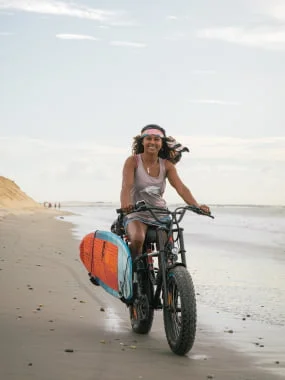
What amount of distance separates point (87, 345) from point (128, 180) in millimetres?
1713

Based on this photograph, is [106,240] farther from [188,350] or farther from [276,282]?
[276,282]

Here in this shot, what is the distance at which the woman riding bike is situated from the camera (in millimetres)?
6500

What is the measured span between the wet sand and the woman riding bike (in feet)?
3.29

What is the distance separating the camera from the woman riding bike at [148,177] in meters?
6.50

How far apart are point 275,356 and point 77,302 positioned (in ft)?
10.7

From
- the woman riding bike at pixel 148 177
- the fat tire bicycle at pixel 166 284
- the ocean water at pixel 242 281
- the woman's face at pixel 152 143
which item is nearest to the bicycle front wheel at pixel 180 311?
the fat tire bicycle at pixel 166 284

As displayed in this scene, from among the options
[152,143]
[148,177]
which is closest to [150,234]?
[148,177]

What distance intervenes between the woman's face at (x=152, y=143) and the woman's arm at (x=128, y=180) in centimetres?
19

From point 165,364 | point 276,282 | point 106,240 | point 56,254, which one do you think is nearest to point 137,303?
point 106,240

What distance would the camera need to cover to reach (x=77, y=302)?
333 inches

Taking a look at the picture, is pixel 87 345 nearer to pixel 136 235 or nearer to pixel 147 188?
pixel 136 235

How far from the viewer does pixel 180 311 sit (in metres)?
5.73

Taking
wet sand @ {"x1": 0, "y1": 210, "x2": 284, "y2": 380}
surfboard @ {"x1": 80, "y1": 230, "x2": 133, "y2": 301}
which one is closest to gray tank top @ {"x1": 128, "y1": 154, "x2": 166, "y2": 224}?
surfboard @ {"x1": 80, "y1": 230, "x2": 133, "y2": 301}

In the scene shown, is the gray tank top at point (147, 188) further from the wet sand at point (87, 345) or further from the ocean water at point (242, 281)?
the ocean water at point (242, 281)
